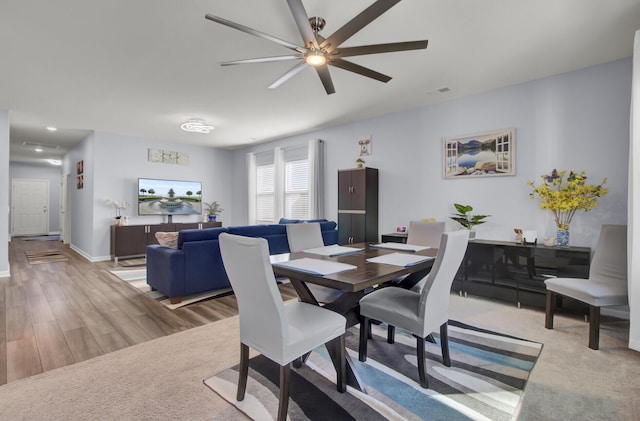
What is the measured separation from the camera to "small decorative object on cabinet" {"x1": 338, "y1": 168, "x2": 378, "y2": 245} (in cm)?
482

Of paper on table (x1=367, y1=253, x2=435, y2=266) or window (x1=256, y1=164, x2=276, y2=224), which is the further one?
window (x1=256, y1=164, x2=276, y2=224)

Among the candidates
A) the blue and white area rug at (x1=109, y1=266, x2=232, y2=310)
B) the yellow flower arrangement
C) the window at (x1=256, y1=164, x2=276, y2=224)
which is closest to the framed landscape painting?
the yellow flower arrangement

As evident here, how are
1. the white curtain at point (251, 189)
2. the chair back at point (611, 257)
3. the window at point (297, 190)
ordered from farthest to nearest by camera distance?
the white curtain at point (251, 189), the window at point (297, 190), the chair back at point (611, 257)

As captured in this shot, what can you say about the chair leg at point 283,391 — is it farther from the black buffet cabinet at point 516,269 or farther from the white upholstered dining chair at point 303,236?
the black buffet cabinet at point 516,269

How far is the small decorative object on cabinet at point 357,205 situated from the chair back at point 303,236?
1937 mm

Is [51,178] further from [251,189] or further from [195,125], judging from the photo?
[195,125]

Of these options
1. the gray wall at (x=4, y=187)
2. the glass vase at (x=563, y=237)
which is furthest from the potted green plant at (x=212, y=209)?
the glass vase at (x=563, y=237)

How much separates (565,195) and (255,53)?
3.55 m

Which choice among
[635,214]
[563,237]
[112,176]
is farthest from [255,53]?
[112,176]

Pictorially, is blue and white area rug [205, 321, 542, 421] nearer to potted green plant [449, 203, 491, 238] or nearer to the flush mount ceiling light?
potted green plant [449, 203, 491, 238]

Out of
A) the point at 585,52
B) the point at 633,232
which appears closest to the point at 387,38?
the point at 585,52

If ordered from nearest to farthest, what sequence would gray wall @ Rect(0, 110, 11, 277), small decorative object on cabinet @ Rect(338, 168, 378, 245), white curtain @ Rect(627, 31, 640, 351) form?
white curtain @ Rect(627, 31, 640, 351) < gray wall @ Rect(0, 110, 11, 277) < small decorative object on cabinet @ Rect(338, 168, 378, 245)

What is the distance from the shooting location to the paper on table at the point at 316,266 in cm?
171

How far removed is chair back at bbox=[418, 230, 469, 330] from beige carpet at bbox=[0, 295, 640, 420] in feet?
2.07
